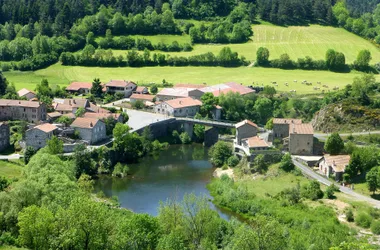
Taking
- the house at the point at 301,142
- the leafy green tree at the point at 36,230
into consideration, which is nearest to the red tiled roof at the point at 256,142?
the house at the point at 301,142

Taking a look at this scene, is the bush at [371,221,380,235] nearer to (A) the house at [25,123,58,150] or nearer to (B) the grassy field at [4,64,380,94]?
(A) the house at [25,123,58,150]

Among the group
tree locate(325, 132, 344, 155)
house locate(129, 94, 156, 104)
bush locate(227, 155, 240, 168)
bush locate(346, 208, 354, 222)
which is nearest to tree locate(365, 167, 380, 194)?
bush locate(346, 208, 354, 222)

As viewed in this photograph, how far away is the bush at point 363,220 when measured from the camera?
147 feet

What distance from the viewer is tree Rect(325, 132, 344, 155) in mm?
58844

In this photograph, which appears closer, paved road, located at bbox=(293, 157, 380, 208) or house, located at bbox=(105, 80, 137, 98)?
paved road, located at bbox=(293, 157, 380, 208)

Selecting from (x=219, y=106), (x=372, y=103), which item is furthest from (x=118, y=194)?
(x=372, y=103)

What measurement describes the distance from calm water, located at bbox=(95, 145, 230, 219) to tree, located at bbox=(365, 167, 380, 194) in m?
12.1

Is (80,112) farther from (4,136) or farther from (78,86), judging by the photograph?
(78,86)

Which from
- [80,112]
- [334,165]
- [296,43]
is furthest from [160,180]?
[296,43]

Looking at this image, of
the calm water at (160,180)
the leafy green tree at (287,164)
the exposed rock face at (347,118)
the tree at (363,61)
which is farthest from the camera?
the tree at (363,61)

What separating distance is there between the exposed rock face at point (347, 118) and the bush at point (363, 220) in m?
23.7

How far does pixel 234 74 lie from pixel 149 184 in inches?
1698

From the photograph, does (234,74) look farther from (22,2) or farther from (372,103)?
(22,2)

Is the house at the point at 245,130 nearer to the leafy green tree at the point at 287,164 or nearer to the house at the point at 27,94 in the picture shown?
the leafy green tree at the point at 287,164
